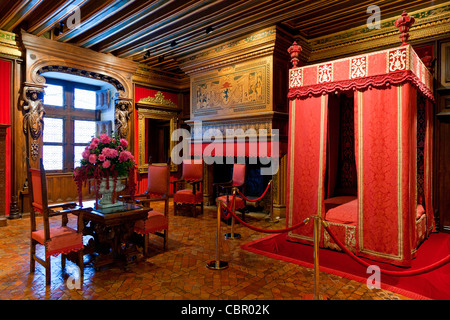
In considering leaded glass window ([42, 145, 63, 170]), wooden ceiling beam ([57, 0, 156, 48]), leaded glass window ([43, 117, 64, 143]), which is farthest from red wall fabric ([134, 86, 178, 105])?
A: leaded glass window ([42, 145, 63, 170])

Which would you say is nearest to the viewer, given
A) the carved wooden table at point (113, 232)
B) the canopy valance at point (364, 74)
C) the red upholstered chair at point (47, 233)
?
the red upholstered chair at point (47, 233)

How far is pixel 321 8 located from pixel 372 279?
4.28m

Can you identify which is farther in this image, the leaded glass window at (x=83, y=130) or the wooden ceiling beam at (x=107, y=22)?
the leaded glass window at (x=83, y=130)

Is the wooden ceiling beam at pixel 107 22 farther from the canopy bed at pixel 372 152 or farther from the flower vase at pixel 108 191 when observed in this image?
the flower vase at pixel 108 191

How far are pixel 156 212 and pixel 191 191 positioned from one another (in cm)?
224

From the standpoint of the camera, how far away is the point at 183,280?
303 centimetres

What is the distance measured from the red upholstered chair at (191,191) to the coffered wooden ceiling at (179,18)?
284 centimetres

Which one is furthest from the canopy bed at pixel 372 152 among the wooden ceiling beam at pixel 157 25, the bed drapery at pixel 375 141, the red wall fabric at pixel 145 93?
the red wall fabric at pixel 145 93

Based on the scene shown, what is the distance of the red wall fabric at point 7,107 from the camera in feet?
18.9

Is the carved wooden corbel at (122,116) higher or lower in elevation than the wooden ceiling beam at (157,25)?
lower

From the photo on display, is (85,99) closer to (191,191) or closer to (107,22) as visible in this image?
(107,22)

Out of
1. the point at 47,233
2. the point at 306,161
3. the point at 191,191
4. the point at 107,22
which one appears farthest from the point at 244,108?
the point at 47,233

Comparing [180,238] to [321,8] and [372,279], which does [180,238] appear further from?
[321,8]
